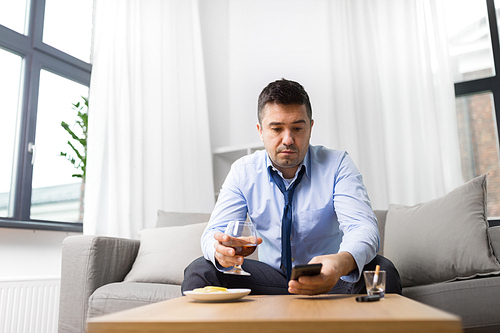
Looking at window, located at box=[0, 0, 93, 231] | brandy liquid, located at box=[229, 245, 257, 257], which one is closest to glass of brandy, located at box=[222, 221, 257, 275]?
brandy liquid, located at box=[229, 245, 257, 257]

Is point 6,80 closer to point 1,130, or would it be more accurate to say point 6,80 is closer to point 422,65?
point 1,130

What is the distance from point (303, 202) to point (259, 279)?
32 cm

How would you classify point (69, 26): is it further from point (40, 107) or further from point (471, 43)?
point (471, 43)

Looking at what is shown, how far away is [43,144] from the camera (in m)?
2.74

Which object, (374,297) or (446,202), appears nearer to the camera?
(374,297)

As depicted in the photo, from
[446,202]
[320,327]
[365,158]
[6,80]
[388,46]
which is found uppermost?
[388,46]

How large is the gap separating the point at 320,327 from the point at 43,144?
258cm

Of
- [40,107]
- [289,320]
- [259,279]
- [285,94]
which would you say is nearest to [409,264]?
[259,279]

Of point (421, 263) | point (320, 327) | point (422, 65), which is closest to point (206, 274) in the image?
point (320, 327)

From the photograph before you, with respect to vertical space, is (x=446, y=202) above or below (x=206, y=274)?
above

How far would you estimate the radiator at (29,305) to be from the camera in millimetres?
2104

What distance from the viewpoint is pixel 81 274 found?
1916 millimetres

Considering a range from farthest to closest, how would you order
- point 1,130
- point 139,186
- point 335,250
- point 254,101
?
point 254,101, point 139,186, point 1,130, point 335,250

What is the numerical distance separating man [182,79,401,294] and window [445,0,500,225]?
171cm
